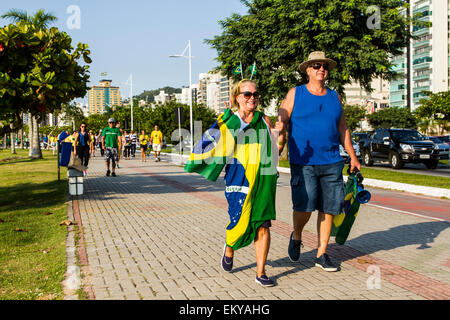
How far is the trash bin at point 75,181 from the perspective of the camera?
10255mm

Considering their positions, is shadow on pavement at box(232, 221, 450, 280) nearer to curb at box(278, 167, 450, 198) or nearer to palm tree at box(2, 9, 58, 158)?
curb at box(278, 167, 450, 198)

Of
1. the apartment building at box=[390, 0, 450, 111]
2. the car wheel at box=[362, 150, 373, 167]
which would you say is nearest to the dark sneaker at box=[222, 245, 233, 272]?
the car wheel at box=[362, 150, 373, 167]

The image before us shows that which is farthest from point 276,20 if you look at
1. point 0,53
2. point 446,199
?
point 0,53

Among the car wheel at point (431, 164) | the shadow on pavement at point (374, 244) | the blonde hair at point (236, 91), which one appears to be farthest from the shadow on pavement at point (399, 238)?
the car wheel at point (431, 164)

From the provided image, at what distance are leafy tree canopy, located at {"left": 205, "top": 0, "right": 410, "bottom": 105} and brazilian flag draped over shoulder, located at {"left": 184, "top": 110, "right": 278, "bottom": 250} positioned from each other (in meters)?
17.6

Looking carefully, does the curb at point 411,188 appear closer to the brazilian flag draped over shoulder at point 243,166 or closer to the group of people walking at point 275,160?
the group of people walking at point 275,160

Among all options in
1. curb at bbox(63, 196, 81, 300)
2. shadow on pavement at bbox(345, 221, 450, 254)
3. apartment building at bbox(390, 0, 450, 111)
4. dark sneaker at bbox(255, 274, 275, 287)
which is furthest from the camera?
apartment building at bbox(390, 0, 450, 111)

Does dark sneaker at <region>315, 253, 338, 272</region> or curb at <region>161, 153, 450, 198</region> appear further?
curb at <region>161, 153, 450, 198</region>

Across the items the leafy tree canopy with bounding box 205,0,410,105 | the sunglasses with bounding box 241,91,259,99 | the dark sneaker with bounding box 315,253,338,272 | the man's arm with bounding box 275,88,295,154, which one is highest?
the leafy tree canopy with bounding box 205,0,410,105

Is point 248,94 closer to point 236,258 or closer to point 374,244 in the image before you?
point 236,258

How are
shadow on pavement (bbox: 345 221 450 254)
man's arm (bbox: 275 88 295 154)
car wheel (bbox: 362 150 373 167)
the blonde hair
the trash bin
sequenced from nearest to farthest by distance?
1. the blonde hair
2. man's arm (bbox: 275 88 295 154)
3. shadow on pavement (bbox: 345 221 450 254)
4. the trash bin
5. car wheel (bbox: 362 150 373 167)

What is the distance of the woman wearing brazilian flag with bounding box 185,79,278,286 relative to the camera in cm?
437

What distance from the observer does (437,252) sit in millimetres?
5816

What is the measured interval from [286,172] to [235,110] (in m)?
14.7
